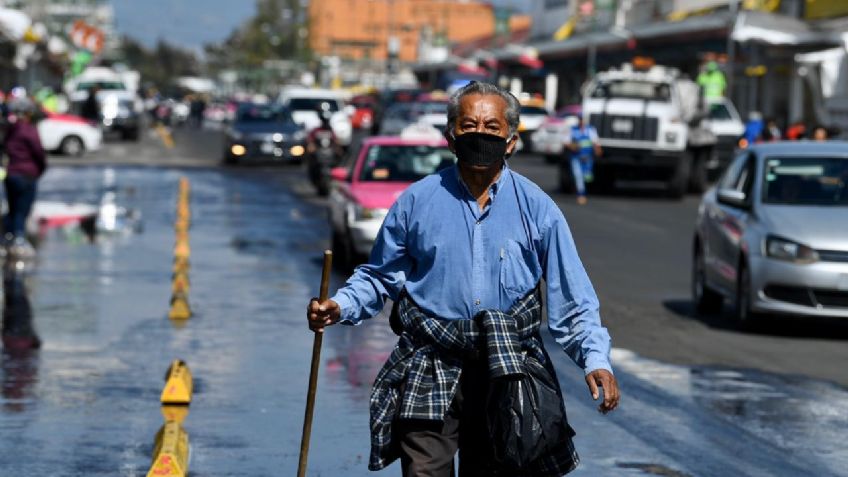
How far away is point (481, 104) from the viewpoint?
5.86 m

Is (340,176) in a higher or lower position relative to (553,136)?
higher

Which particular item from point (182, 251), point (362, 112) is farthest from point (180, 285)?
Result: point (362, 112)

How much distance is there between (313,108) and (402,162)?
33.6 meters

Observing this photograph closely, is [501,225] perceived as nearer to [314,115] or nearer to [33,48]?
[314,115]

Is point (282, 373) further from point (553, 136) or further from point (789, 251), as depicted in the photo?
point (553, 136)

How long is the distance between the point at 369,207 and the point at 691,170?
19.8m

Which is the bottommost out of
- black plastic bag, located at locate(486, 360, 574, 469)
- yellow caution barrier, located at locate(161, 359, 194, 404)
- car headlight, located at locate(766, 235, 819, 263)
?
yellow caution barrier, located at locate(161, 359, 194, 404)

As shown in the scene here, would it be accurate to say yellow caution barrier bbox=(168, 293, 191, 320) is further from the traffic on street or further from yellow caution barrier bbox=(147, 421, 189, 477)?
yellow caution barrier bbox=(147, 421, 189, 477)

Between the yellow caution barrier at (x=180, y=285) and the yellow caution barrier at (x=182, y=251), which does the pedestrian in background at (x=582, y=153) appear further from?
the yellow caution barrier at (x=180, y=285)

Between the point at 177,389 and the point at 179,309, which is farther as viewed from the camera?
the point at 179,309

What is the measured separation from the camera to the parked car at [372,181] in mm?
19703

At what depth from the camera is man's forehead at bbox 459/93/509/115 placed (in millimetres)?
5855

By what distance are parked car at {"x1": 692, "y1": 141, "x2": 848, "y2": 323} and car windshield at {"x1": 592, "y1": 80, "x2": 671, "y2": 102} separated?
67.1ft

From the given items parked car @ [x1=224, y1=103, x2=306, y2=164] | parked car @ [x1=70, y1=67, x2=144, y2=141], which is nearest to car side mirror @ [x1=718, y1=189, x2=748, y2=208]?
parked car @ [x1=224, y1=103, x2=306, y2=164]
